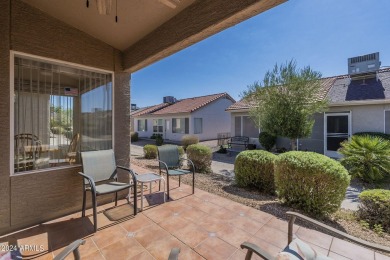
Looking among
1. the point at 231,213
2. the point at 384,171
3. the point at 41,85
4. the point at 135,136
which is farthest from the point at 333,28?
the point at 135,136

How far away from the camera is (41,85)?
324cm

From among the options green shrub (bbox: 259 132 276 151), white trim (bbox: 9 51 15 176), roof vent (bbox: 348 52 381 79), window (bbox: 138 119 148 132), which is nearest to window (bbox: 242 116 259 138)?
green shrub (bbox: 259 132 276 151)

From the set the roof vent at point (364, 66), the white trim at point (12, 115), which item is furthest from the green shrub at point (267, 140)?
the white trim at point (12, 115)

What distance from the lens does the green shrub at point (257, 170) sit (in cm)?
461

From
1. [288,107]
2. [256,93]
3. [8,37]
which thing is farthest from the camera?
[256,93]

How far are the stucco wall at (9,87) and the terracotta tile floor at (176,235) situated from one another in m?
0.24

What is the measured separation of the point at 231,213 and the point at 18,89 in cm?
425

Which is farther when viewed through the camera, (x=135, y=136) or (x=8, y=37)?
(x=135, y=136)

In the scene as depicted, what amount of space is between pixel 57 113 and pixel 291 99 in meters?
8.35

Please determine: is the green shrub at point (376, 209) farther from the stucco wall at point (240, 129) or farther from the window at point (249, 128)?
the window at point (249, 128)

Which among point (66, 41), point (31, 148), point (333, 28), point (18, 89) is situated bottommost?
point (31, 148)

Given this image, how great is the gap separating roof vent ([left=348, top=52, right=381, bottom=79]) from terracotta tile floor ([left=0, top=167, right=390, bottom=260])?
39.5 ft

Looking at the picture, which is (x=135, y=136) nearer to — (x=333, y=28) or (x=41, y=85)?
(x=41, y=85)

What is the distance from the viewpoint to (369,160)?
5898 millimetres
